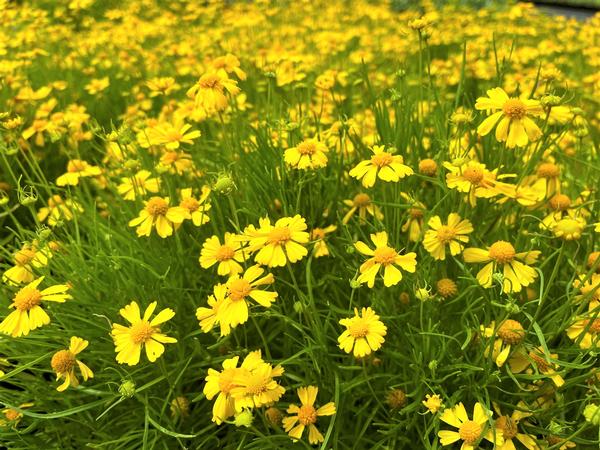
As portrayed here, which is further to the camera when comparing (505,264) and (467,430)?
(505,264)

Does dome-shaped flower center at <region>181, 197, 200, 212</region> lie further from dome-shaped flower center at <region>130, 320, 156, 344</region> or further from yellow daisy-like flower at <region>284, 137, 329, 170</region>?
dome-shaped flower center at <region>130, 320, 156, 344</region>

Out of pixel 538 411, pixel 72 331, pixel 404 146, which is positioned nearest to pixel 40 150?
pixel 72 331

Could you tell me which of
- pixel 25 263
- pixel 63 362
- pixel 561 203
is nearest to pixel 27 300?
pixel 63 362

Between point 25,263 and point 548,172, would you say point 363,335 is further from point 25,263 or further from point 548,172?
point 25,263

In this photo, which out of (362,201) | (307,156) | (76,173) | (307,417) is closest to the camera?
(307,417)

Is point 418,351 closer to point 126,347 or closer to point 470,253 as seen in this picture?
point 470,253

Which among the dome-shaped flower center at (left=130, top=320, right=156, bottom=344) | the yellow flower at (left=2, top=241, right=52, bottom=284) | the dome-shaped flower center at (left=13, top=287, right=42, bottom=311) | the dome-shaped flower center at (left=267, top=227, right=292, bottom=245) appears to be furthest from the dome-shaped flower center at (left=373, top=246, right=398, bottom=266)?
the yellow flower at (left=2, top=241, right=52, bottom=284)
